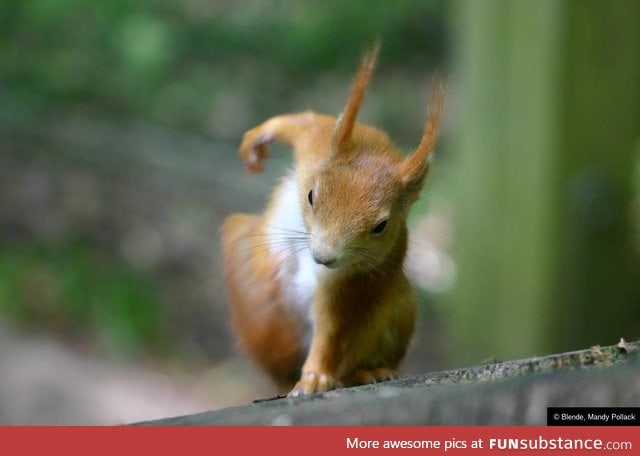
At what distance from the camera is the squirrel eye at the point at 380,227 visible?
54.6 inches

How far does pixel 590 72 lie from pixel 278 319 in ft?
3.60

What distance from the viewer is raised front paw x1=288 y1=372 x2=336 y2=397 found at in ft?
4.57

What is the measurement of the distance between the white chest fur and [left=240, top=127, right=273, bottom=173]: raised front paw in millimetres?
75

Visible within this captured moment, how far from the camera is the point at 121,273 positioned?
3467mm

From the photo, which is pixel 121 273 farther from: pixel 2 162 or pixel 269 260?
pixel 269 260

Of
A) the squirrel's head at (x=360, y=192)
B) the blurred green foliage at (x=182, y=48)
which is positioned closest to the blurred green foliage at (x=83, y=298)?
the blurred green foliage at (x=182, y=48)

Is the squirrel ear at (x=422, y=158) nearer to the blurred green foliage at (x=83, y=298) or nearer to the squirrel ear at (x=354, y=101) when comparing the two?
the squirrel ear at (x=354, y=101)

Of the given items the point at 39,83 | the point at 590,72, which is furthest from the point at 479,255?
the point at 39,83

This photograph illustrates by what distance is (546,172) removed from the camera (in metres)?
2.42

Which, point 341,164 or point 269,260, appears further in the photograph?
point 269,260

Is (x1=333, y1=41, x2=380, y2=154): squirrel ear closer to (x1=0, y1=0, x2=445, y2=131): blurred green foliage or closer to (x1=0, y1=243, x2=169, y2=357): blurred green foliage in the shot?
(x1=0, y1=243, x2=169, y2=357): blurred green foliage

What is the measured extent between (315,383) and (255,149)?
37 cm

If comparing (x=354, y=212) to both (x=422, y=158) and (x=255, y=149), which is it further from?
(x=255, y=149)

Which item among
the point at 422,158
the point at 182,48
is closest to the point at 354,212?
the point at 422,158
